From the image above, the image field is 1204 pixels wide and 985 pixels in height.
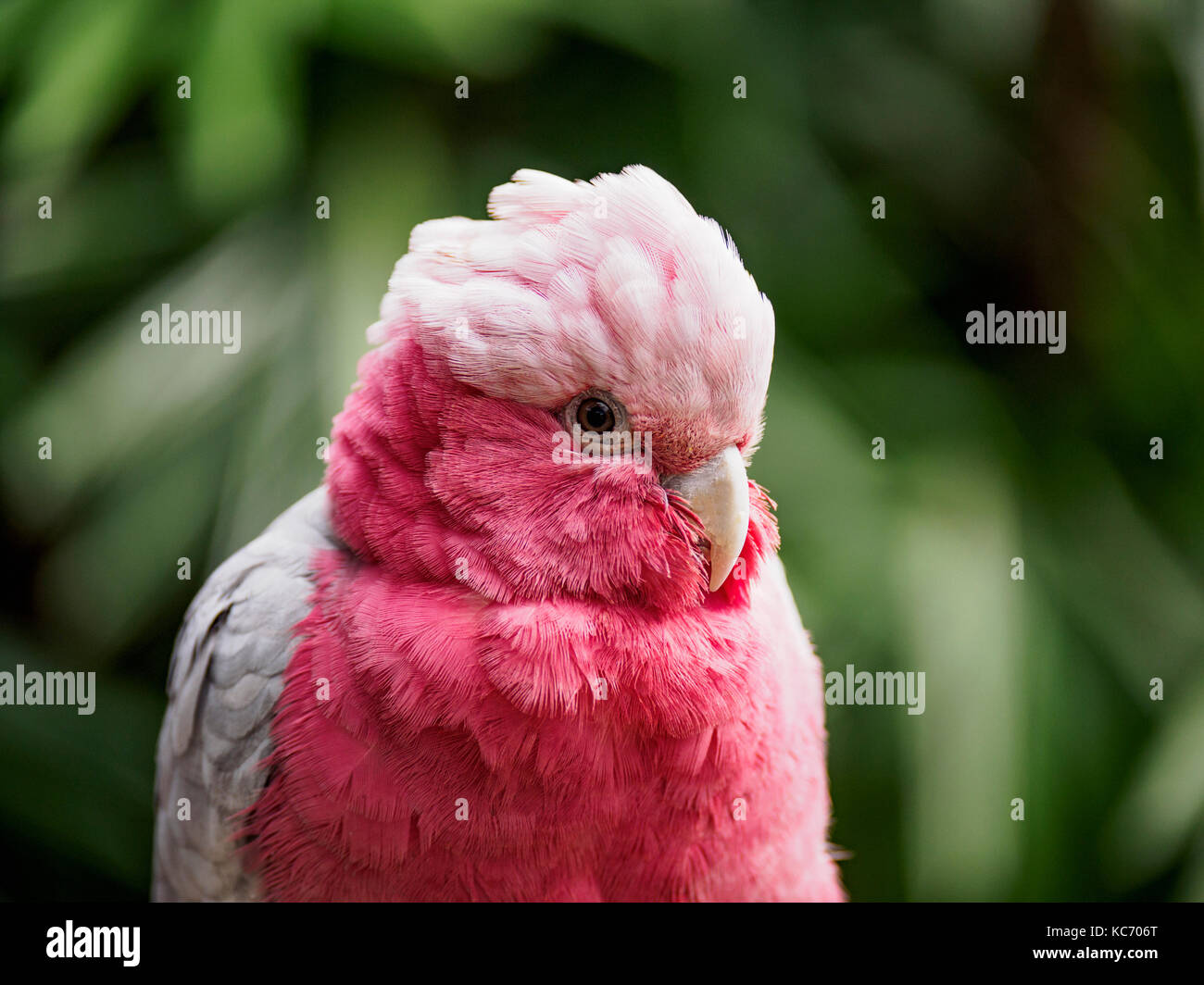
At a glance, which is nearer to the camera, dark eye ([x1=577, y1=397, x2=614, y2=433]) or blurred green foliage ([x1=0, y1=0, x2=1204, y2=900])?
dark eye ([x1=577, y1=397, x2=614, y2=433])

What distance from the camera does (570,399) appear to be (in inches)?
25.2

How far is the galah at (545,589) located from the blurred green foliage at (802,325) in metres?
0.30

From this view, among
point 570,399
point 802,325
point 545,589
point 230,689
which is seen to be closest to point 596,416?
point 570,399

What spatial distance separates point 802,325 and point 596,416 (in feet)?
1.91

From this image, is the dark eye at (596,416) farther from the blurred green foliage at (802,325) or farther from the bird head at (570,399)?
the blurred green foliage at (802,325)

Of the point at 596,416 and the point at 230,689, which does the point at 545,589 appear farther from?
the point at 230,689

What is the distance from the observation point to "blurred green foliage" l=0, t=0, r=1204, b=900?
987mm

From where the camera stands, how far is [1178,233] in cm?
105

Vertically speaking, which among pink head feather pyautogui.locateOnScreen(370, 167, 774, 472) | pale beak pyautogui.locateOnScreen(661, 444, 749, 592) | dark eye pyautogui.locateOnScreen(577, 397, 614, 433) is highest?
pink head feather pyautogui.locateOnScreen(370, 167, 774, 472)

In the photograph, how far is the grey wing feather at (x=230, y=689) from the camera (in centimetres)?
77

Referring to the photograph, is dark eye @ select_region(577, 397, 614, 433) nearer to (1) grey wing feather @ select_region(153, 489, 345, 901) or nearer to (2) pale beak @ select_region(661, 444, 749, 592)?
(2) pale beak @ select_region(661, 444, 749, 592)

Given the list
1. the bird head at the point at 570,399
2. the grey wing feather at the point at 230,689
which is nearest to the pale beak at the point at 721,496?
the bird head at the point at 570,399

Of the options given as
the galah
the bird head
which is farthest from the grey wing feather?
the bird head
